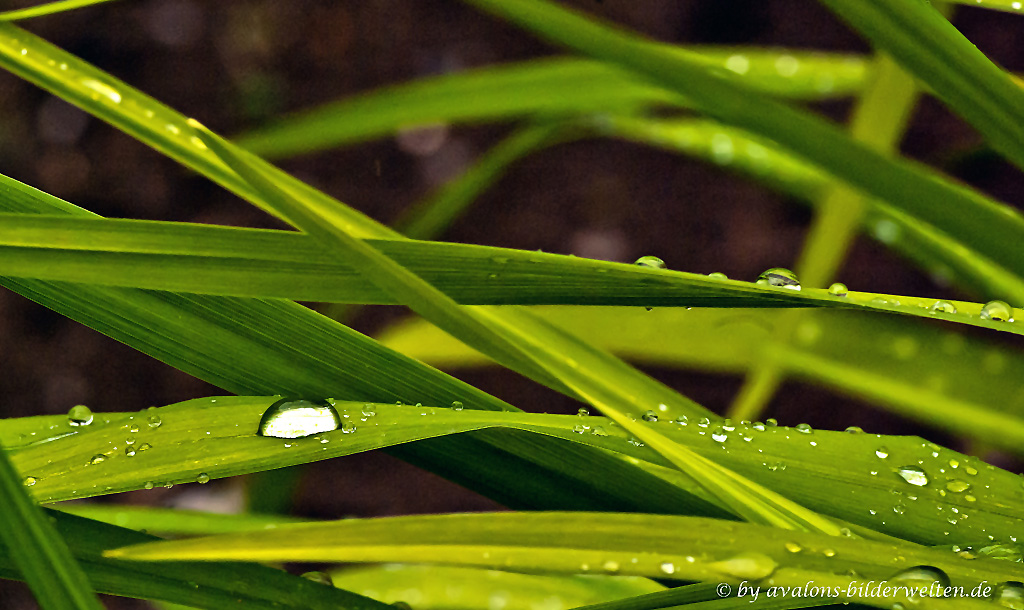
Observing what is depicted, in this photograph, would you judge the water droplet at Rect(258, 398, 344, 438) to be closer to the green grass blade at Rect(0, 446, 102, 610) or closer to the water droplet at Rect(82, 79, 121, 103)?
the green grass blade at Rect(0, 446, 102, 610)

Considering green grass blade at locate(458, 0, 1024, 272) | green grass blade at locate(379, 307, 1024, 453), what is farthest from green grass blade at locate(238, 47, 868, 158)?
green grass blade at locate(458, 0, 1024, 272)

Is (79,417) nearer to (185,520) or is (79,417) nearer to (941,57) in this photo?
(185,520)

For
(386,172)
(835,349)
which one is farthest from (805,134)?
(386,172)

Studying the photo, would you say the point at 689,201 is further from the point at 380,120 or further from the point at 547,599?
the point at 547,599

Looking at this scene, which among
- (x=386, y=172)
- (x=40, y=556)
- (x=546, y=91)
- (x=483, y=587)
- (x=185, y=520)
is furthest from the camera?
(x=386, y=172)

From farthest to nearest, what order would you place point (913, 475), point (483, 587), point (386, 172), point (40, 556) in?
point (386, 172), point (483, 587), point (913, 475), point (40, 556)

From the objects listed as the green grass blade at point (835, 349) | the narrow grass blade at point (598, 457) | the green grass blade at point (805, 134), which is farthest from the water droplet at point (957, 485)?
the green grass blade at point (835, 349)
